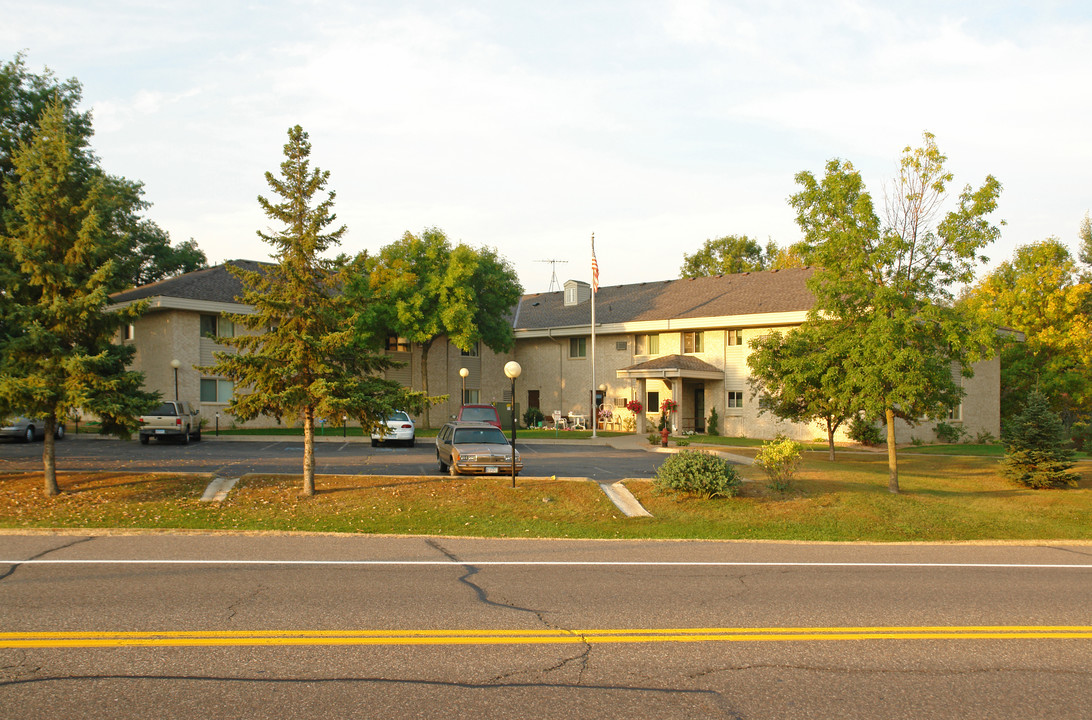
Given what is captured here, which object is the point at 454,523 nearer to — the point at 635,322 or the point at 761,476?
the point at 761,476

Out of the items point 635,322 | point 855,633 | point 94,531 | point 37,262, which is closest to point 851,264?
point 855,633

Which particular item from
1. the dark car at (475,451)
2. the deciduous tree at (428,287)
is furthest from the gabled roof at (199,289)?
the dark car at (475,451)

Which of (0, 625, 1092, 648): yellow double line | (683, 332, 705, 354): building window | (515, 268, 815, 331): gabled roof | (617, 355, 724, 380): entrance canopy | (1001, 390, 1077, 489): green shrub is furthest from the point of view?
(683, 332, 705, 354): building window

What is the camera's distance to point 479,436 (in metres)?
19.2

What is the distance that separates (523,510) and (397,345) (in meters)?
29.4

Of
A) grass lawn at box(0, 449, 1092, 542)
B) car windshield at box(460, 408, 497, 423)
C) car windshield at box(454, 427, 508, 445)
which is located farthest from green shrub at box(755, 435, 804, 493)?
car windshield at box(460, 408, 497, 423)

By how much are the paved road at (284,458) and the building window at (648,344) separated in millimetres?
12262

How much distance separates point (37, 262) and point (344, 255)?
579 centimetres

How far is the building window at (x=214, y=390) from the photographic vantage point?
117 ft

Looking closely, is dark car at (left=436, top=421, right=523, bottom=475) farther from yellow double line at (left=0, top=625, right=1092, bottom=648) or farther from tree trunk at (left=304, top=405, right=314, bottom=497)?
yellow double line at (left=0, top=625, right=1092, bottom=648)

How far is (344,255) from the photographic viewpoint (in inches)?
593

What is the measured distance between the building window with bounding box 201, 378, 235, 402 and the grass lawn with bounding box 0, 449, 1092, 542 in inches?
740

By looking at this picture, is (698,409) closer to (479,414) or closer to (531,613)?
(479,414)

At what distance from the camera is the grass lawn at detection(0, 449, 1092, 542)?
13.2 metres
